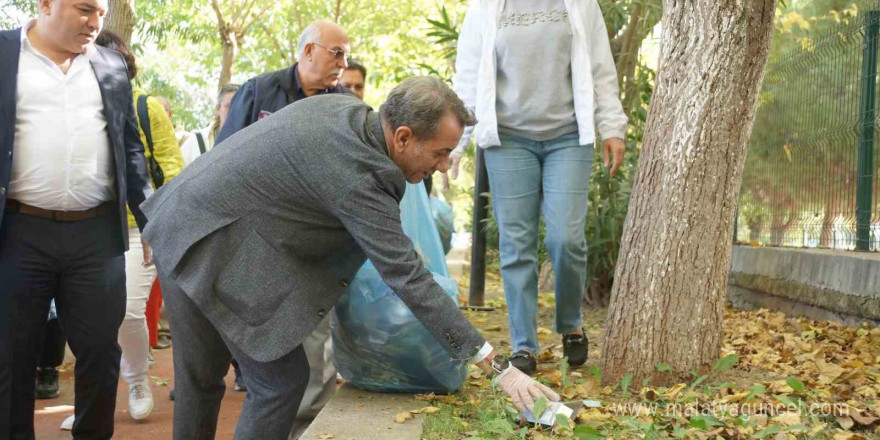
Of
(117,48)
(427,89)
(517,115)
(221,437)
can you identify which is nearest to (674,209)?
(517,115)

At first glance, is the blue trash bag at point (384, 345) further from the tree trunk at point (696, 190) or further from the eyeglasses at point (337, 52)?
the eyeglasses at point (337, 52)

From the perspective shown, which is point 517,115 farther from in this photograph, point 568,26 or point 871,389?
point 871,389

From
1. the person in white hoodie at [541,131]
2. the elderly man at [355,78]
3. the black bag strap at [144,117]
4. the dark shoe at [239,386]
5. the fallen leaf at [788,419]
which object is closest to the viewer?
the fallen leaf at [788,419]

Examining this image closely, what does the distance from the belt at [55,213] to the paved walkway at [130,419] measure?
130cm

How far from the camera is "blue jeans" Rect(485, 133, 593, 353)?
187 inches

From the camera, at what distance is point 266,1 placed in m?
18.2

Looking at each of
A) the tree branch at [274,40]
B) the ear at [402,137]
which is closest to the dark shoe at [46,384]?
the ear at [402,137]

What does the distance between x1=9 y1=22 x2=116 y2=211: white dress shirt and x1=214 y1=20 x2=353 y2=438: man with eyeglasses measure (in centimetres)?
69

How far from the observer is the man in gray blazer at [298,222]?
289 cm

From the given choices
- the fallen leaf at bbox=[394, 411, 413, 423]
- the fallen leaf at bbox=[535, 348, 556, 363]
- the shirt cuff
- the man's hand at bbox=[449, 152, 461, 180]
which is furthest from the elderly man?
the shirt cuff

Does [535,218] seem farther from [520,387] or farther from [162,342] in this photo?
[162,342]

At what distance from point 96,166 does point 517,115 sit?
203cm

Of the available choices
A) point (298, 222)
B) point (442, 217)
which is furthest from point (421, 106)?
point (442, 217)

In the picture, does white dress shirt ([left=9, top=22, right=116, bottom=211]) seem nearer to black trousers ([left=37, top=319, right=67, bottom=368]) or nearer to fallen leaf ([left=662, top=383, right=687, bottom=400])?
black trousers ([left=37, top=319, right=67, bottom=368])
